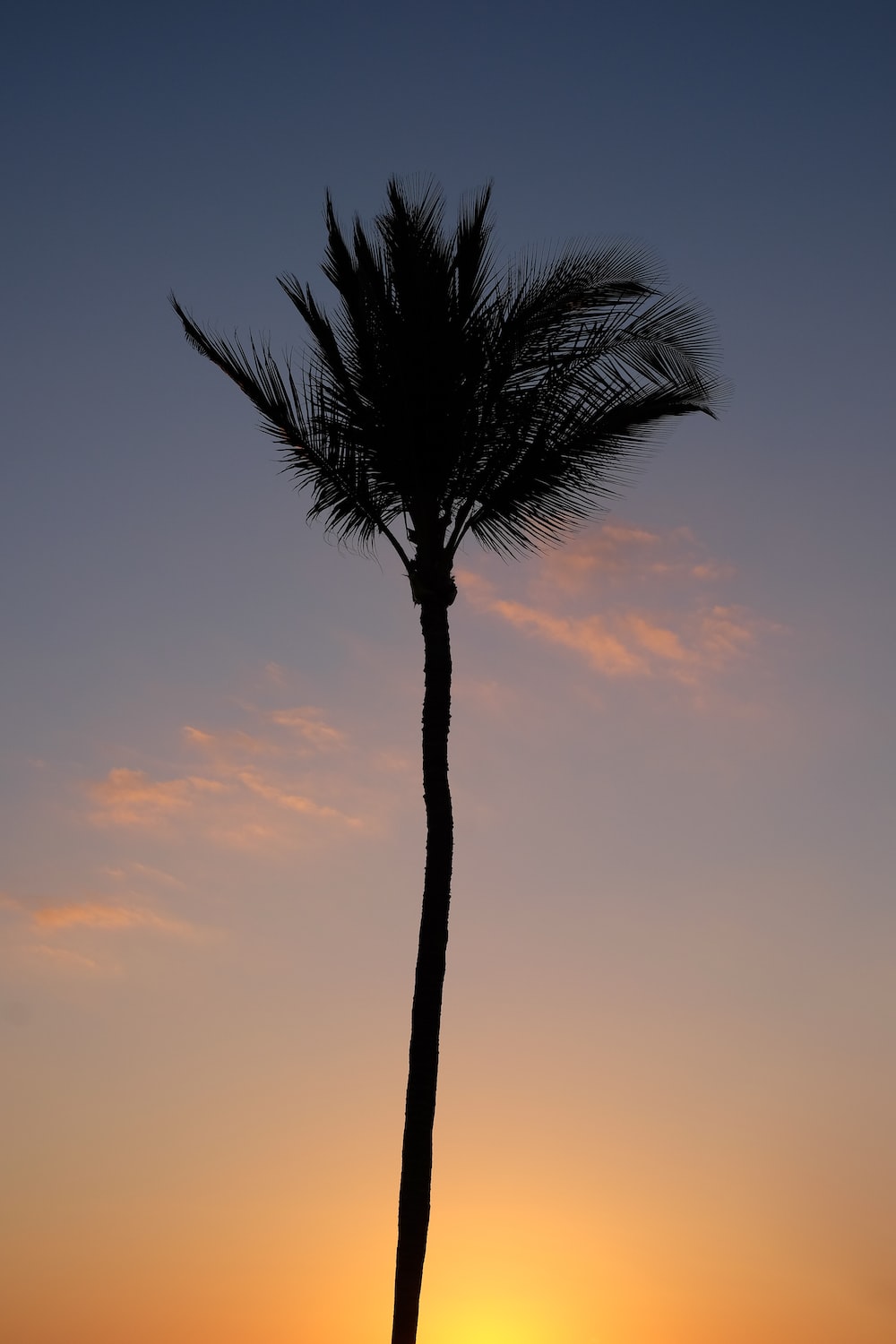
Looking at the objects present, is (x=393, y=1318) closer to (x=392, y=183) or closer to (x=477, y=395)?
(x=477, y=395)

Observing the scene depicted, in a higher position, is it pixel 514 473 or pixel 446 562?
pixel 514 473

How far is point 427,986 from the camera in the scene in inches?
547

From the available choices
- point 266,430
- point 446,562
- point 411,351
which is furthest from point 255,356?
point 446,562

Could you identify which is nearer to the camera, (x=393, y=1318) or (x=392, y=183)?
(x=393, y=1318)

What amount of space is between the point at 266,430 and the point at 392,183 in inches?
129

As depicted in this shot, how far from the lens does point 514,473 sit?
616 inches

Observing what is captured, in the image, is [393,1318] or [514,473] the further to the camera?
[514,473]

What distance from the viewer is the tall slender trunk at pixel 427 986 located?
12.9m

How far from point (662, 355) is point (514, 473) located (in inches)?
91.1

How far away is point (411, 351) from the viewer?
1551cm

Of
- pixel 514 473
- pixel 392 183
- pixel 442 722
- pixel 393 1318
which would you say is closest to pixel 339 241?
pixel 392 183

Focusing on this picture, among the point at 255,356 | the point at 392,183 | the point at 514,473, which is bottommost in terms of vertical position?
the point at 514,473

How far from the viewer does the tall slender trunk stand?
12.9m

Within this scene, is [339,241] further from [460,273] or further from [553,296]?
[553,296]
